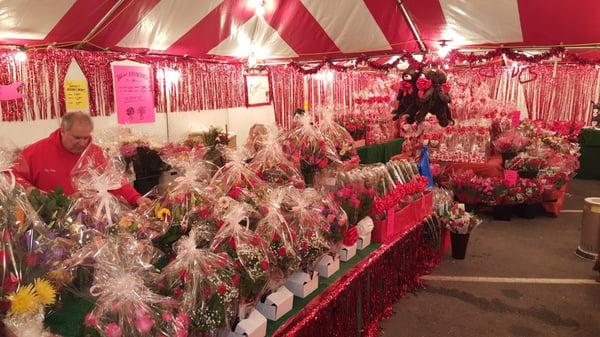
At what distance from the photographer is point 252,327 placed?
152 centimetres

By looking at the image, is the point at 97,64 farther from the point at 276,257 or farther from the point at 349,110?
the point at 349,110

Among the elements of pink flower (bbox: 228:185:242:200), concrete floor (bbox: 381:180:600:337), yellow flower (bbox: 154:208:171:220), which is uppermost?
pink flower (bbox: 228:185:242:200)

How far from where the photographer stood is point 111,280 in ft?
4.24

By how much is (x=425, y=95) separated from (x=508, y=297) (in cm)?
192

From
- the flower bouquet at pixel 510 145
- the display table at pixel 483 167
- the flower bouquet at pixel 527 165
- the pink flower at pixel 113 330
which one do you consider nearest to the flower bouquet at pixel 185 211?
the pink flower at pixel 113 330

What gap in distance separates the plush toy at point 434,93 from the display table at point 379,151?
2.11 meters

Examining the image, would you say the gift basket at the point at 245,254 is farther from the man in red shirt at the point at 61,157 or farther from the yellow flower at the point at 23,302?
the man in red shirt at the point at 61,157

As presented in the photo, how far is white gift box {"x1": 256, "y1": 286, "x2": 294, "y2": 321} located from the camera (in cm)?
171

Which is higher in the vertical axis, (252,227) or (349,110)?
(349,110)

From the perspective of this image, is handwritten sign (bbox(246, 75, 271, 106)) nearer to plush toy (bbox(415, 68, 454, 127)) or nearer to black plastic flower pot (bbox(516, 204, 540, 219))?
plush toy (bbox(415, 68, 454, 127))

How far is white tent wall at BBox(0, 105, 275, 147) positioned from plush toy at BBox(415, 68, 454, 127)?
157cm

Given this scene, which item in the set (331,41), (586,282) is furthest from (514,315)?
(331,41)

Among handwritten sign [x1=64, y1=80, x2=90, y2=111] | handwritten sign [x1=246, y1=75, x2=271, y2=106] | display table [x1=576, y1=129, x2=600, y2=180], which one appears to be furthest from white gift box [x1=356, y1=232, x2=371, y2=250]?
display table [x1=576, y1=129, x2=600, y2=180]

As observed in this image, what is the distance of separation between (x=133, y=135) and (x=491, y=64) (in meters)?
6.63
